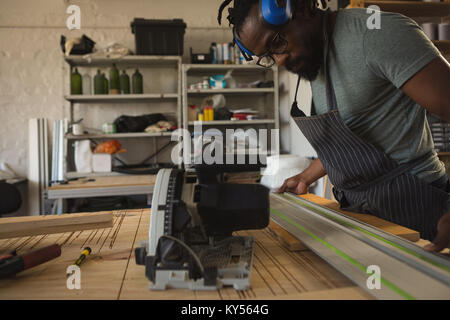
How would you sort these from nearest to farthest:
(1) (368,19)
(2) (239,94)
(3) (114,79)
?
(1) (368,19) < (3) (114,79) < (2) (239,94)

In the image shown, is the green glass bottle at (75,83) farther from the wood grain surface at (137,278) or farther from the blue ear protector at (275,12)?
the blue ear protector at (275,12)

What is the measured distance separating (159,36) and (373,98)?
10.1 ft

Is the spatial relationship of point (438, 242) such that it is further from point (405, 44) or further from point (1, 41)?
point (1, 41)

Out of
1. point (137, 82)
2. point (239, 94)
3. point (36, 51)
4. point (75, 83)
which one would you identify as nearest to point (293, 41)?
point (137, 82)

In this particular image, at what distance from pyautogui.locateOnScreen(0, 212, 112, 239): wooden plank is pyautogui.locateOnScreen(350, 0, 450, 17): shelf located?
2.38 m

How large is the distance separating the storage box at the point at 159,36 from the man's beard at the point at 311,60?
2.77 metres

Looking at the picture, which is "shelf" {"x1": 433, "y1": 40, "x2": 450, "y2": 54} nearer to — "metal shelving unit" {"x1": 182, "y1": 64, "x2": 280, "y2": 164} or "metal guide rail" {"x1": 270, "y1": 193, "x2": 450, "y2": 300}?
"metal shelving unit" {"x1": 182, "y1": 64, "x2": 280, "y2": 164}

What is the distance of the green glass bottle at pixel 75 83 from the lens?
3.70 m

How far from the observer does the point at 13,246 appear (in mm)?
1005

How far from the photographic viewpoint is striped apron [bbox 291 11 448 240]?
→ 110 centimetres

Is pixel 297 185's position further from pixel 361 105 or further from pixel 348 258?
pixel 348 258

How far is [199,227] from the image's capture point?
30.4 inches

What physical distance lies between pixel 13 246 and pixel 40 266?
27 centimetres
